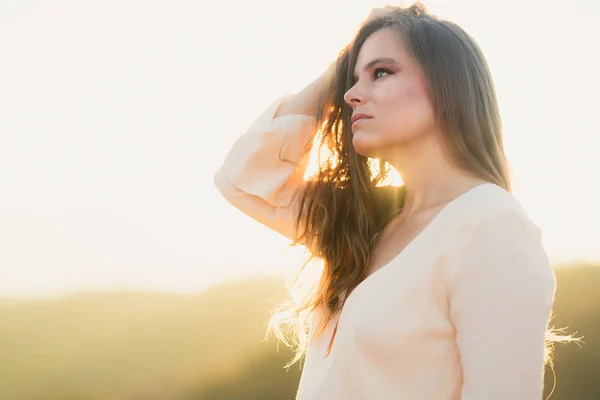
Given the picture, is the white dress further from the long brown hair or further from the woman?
the long brown hair

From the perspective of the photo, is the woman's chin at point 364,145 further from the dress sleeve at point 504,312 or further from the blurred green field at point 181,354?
the blurred green field at point 181,354

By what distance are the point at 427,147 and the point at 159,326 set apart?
4.56 meters

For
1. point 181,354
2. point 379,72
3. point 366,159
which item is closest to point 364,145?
point 379,72

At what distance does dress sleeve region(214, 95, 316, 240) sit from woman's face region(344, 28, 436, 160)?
16.4 inches

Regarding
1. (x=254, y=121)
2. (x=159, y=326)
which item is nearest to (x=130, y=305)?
(x=159, y=326)

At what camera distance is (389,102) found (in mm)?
1807

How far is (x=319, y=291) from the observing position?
6.59 feet

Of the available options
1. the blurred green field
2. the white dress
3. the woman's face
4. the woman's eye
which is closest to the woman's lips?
the woman's face

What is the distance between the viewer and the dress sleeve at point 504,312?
1297 millimetres

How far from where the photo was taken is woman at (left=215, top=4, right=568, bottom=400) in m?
1.35

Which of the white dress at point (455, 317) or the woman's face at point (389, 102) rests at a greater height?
the woman's face at point (389, 102)

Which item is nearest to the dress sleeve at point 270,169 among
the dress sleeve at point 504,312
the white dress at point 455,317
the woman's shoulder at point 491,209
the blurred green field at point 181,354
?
the white dress at point 455,317

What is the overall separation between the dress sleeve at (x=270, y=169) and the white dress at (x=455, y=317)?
63cm

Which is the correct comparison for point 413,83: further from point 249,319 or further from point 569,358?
point 569,358
